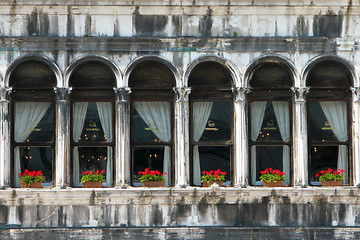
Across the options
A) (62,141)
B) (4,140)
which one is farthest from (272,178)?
(4,140)

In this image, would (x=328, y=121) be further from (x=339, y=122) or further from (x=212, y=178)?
(x=212, y=178)

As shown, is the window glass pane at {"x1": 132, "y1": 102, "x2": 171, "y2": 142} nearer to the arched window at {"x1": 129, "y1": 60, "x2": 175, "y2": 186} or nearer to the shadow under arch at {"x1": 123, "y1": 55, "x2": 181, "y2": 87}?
the arched window at {"x1": 129, "y1": 60, "x2": 175, "y2": 186}

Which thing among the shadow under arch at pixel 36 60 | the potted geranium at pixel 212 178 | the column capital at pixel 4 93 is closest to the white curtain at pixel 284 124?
the potted geranium at pixel 212 178

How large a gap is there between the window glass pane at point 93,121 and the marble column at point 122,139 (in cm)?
39

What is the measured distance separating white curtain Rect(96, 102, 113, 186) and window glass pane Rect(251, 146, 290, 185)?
3.54 m

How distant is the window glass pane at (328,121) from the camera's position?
64.3 ft

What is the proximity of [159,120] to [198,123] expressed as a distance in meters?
0.97

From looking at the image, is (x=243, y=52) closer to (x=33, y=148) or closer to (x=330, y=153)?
(x=330, y=153)

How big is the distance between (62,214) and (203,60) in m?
5.02

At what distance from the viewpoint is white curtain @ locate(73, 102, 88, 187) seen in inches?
761

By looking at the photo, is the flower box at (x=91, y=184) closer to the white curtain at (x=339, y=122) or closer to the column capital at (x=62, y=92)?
the column capital at (x=62, y=92)

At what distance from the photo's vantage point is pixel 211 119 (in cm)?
1955

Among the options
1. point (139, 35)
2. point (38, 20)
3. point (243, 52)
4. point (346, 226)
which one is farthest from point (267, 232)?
point (38, 20)

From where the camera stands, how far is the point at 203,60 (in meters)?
19.1
